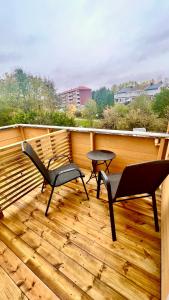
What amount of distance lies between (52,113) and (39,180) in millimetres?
3063

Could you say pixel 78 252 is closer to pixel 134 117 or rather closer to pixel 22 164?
pixel 22 164

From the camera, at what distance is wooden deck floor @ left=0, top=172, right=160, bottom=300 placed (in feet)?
3.73

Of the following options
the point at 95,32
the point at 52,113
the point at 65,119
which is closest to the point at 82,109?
the point at 65,119

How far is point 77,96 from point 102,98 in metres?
0.87

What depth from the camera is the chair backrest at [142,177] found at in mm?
1227

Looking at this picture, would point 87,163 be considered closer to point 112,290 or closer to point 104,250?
point 104,250

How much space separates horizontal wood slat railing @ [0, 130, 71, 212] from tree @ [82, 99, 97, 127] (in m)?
1.64

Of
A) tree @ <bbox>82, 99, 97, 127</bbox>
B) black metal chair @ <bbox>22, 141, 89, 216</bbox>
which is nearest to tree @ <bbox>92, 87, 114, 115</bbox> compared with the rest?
tree @ <bbox>82, 99, 97, 127</bbox>

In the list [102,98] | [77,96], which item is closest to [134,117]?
[102,98]

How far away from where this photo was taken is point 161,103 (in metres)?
3.52

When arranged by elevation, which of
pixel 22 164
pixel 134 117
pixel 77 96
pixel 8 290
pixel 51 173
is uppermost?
pixel 77 96

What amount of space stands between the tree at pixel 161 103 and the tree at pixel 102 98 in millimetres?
1126

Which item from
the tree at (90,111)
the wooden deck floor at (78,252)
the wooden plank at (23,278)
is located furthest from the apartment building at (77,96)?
the wooden plank at (23,278)

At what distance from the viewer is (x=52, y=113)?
501 cm
